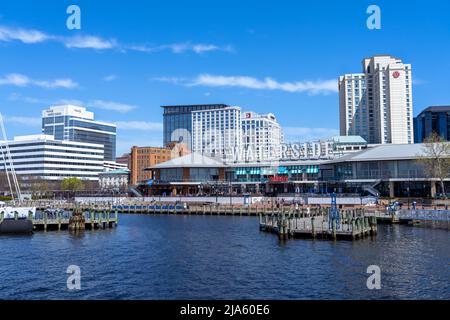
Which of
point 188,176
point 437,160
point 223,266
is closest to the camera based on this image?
point 223,266

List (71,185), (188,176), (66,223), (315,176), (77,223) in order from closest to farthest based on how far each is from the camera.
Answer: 1. (77,223)
2. (66,223)
3. (315,176)
4. (188,176)
5. (71,185)

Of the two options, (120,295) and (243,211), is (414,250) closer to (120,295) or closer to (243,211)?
(120,295)

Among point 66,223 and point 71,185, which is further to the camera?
point 71,185

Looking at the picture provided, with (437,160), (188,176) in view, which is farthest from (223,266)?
(188,176)

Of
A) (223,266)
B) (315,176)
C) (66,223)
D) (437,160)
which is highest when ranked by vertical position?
(437,160)

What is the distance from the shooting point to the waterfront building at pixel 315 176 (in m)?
104

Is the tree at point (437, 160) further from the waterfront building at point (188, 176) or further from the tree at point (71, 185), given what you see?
the tree at point (71, 185)

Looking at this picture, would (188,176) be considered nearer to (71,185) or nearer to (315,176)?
(315,176)

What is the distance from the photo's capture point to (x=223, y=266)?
3681 centimetres

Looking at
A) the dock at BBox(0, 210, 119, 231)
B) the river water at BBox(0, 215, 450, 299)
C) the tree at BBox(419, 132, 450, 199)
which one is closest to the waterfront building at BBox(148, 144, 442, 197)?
the tree at BBox(419, 132, 450, 199)

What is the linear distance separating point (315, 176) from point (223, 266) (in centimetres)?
9591

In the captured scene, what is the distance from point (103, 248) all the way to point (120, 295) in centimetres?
2066

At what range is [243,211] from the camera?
94000mm
